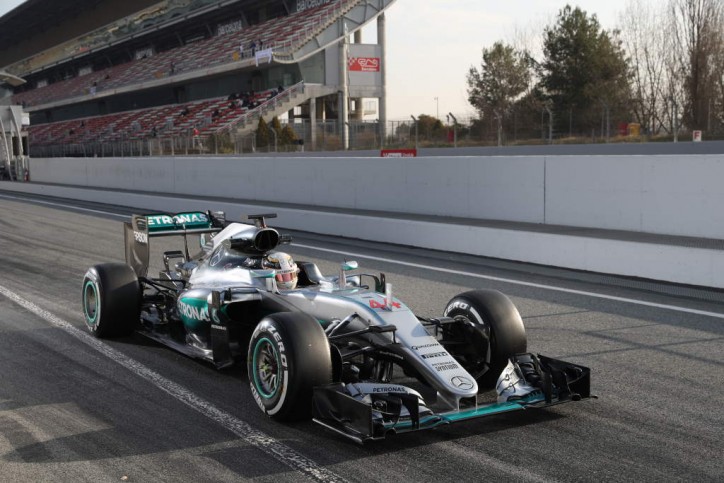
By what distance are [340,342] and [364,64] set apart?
1977 inches

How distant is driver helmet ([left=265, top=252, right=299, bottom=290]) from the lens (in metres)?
6.98

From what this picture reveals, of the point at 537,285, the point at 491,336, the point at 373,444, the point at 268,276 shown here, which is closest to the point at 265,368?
the point at 373,444

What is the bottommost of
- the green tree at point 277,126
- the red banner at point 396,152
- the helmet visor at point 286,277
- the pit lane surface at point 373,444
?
the pit lane surface at point 373,444

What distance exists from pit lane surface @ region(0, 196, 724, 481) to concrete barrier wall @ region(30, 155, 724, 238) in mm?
2049

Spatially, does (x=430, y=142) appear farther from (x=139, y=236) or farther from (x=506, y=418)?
(x=506, y=418)

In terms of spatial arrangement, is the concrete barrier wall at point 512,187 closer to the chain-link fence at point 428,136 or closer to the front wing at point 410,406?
the front wing at point 410,406

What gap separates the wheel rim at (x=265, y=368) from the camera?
568 cm

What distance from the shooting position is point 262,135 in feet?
141

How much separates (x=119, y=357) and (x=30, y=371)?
2.45 ft

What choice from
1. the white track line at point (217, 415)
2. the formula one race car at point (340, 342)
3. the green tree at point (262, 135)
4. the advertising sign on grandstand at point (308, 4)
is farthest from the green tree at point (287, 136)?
the formula one race car at point (340, 342)

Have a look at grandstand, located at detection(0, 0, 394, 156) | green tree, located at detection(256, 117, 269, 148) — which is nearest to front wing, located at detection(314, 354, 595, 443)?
grandstand, located at detection(0, 0, 394, 156)

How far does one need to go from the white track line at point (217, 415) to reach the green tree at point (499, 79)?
50.8 m

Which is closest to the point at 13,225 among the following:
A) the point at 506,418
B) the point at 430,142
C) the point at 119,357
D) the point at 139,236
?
the point at 139,236

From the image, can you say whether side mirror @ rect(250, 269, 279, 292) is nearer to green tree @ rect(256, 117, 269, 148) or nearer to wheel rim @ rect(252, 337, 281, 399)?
wheel rim @ rect(252, 337, 281, 399)
